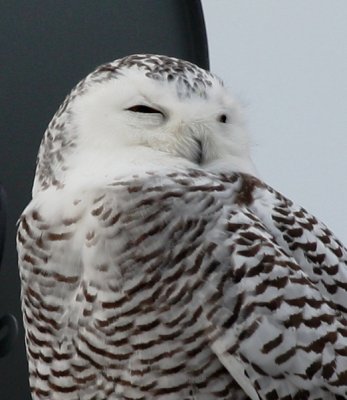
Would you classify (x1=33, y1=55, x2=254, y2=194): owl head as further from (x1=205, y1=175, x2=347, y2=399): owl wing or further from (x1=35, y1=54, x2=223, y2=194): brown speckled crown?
(x1=205, y1=175, x2=347, y2=399): owl wing

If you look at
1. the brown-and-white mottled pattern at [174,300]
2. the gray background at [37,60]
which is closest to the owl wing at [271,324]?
the brown-and-white mottled pattern at [174,300]

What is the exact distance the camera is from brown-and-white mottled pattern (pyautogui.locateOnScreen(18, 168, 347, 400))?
4.07 feet

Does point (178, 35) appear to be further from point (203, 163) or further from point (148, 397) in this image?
point (148, 397)

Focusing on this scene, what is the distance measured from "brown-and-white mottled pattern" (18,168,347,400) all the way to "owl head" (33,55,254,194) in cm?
3

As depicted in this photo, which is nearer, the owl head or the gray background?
the owl head

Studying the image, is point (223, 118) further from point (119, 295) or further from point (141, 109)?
point (119, 295)

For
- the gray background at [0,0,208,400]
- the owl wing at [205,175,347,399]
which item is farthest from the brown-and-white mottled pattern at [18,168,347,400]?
the gray background at [0,0,208,400]

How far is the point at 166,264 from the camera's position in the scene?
125 cm

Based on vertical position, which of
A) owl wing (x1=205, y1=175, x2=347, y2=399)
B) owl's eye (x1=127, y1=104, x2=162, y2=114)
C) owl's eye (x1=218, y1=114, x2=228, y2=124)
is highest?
owl's eye (x1=127, y1=104, x2=162, y2=114)

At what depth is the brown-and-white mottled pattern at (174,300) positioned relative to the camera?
1239 mm

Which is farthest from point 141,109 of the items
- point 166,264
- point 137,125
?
point 166,264

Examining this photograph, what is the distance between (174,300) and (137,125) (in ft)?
0.70

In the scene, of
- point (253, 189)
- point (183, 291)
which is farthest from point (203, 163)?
point (183, 291)

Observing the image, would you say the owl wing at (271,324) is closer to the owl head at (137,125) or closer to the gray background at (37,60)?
the owl head at (137,125)
